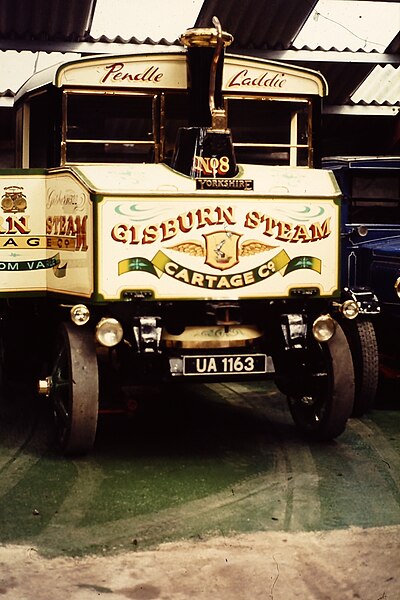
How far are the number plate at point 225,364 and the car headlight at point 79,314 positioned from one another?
2.36 ft

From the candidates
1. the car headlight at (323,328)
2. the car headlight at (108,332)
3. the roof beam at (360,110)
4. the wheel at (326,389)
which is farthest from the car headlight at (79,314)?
the roof beam at (360,110)

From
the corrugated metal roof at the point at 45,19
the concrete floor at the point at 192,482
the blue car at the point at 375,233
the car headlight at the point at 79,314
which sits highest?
the corrugated metal roof at the point at 45,19

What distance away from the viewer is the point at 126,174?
6719 mm

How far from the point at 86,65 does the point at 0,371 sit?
394cm

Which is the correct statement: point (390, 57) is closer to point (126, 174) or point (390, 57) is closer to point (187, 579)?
point (126, 174)

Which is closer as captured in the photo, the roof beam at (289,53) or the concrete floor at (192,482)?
the concrete floor at (192,482)

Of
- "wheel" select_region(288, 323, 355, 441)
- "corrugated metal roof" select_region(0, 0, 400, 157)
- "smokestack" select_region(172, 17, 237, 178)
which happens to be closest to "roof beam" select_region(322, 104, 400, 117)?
"corrugated metal roof" select_region(0, 0, 400, 157)

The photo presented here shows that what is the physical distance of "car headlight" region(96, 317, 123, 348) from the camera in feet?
21.5

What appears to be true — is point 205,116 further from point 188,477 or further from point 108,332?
point 188,477

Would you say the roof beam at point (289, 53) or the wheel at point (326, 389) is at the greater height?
the roof beam at point (289, 53)

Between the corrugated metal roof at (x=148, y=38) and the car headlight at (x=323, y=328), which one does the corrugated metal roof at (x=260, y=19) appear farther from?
the car headlight at (x=323, y=328)

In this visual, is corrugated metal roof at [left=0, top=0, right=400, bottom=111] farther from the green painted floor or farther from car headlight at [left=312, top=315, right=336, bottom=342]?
car headlight at [left=312, top=315, right=336, bottom=342]

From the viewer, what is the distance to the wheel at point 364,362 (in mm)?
8094

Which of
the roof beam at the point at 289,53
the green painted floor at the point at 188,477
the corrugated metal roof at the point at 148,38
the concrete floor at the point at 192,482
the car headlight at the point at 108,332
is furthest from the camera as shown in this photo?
the roof beam at the point at 289,53
